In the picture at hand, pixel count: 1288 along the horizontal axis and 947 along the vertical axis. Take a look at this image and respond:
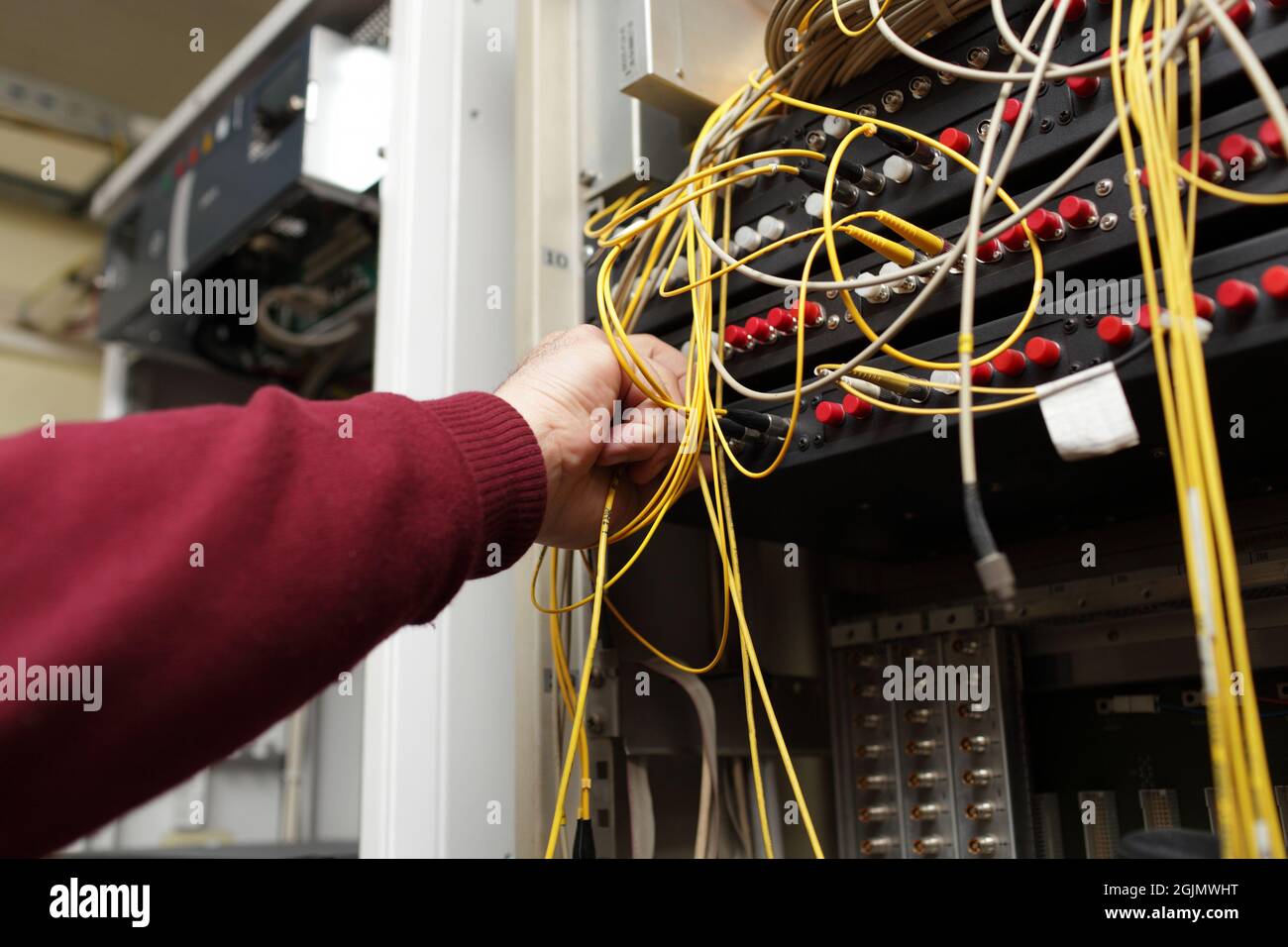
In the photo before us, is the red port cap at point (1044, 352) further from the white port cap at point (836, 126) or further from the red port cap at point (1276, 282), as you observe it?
the white port cap at point (836, 126)

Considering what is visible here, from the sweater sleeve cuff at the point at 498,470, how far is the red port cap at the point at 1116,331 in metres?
0.37

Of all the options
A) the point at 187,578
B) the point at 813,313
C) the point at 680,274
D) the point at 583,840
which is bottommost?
the point at 583,840

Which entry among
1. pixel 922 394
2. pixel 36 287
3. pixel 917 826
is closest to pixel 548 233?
pixel 922 394

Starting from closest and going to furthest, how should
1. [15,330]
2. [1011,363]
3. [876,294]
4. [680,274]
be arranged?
[1011,363], [876,294], [680,274], [15,330]

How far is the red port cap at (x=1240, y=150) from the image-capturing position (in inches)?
21.8

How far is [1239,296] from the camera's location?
0.54 metres

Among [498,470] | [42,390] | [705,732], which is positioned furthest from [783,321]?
[42,390]

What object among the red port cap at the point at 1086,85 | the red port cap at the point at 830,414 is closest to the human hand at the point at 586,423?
the red port cap at the point at 830,414

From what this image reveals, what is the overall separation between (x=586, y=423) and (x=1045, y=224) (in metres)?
0.35

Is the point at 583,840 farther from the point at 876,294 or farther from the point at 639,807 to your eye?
the point at 876,294

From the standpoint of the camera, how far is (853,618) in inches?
43.7
